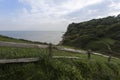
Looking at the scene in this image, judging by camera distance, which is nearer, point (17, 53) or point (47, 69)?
point (47, 69)

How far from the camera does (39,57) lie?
10164mm

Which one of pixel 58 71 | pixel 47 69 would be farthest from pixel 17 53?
pixel 58 71

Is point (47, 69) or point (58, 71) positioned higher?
point (47, 69)

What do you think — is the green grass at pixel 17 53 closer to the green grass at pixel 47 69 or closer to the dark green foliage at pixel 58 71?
the green grass at pixel 47 69

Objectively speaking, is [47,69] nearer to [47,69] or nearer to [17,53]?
[47,69]

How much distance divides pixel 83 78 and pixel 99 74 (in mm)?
1704

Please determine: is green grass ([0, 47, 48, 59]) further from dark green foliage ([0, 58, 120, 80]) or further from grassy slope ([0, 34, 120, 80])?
dark green foliage ([0, 58, 120, 80])

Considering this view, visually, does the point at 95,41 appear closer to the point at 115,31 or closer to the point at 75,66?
the point at 115,31

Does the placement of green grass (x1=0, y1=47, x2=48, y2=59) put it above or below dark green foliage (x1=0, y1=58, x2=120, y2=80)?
above

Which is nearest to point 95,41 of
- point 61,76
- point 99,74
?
point 99,74

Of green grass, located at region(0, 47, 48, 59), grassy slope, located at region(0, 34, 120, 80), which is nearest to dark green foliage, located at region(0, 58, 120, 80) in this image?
grassy slope, located at region(0, 34, 120, 80)

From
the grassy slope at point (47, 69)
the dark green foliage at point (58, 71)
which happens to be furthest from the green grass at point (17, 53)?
the dark green foliage at point (58, 71)

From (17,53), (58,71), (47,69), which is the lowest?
(58,71)

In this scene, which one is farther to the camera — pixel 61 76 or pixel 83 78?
pixel 83 78
